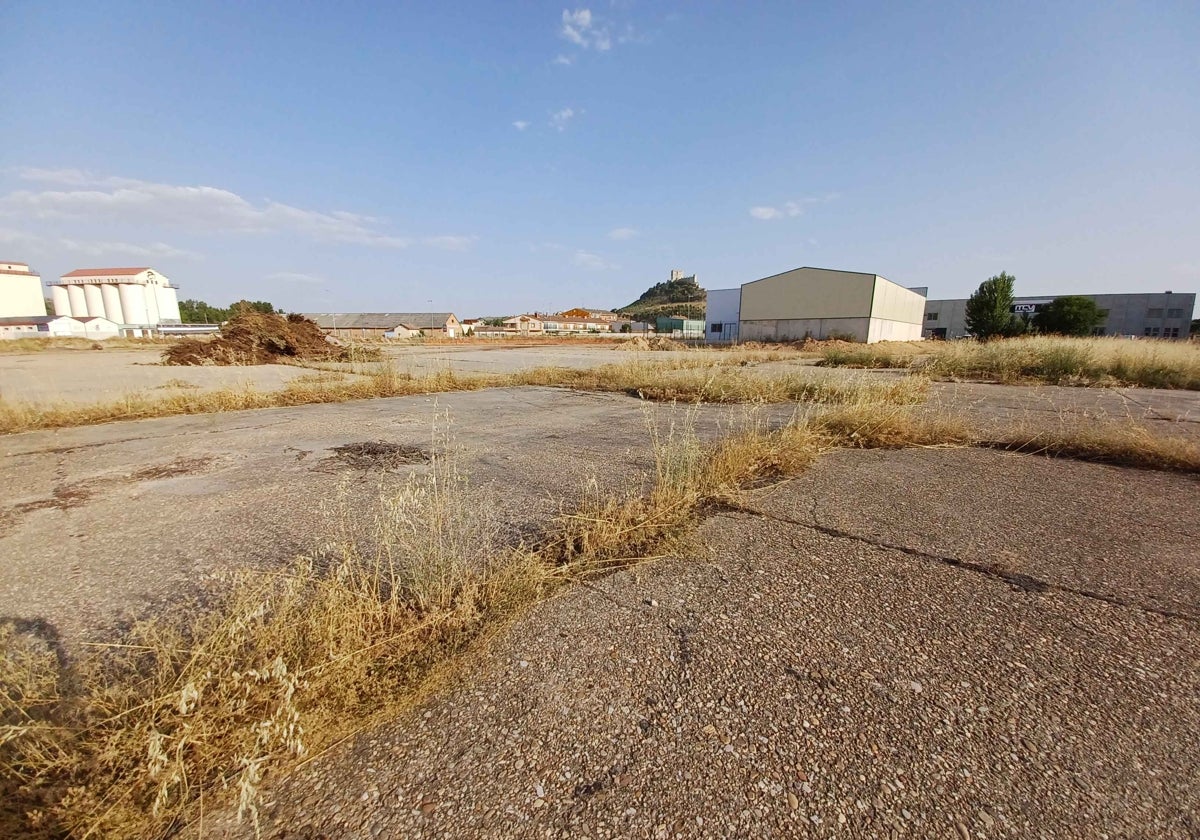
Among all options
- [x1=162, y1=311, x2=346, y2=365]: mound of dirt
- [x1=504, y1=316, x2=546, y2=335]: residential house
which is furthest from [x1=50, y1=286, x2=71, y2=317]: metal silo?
[x1=162, y1=311, x2=346, y2=365]: mound of dirt

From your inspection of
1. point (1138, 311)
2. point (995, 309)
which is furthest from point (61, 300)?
point (1138, 311)

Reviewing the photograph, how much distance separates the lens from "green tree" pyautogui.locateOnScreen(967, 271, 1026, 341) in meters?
39.9

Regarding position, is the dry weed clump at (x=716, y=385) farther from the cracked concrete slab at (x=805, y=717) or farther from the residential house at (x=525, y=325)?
the residential house at (x=525, y=325)

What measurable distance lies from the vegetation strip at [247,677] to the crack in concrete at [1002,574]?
1071mm

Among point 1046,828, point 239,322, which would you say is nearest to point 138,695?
point 1046,828

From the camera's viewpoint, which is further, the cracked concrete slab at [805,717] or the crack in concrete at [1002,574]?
the crack in concrete at [1002,574]

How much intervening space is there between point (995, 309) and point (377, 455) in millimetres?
51902

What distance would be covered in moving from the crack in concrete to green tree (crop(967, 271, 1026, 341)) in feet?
159

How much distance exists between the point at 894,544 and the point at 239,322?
20.6 m

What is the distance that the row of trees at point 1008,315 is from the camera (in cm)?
3997

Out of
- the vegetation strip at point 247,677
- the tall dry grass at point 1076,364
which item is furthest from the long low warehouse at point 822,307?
the vegetation strip at point 247,677

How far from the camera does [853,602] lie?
221 centimetres

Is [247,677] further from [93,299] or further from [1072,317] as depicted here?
[93,299]

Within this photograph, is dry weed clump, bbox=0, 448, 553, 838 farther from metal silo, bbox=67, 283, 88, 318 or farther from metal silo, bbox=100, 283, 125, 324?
metal silo, bbox=67, 283, 88, 318
